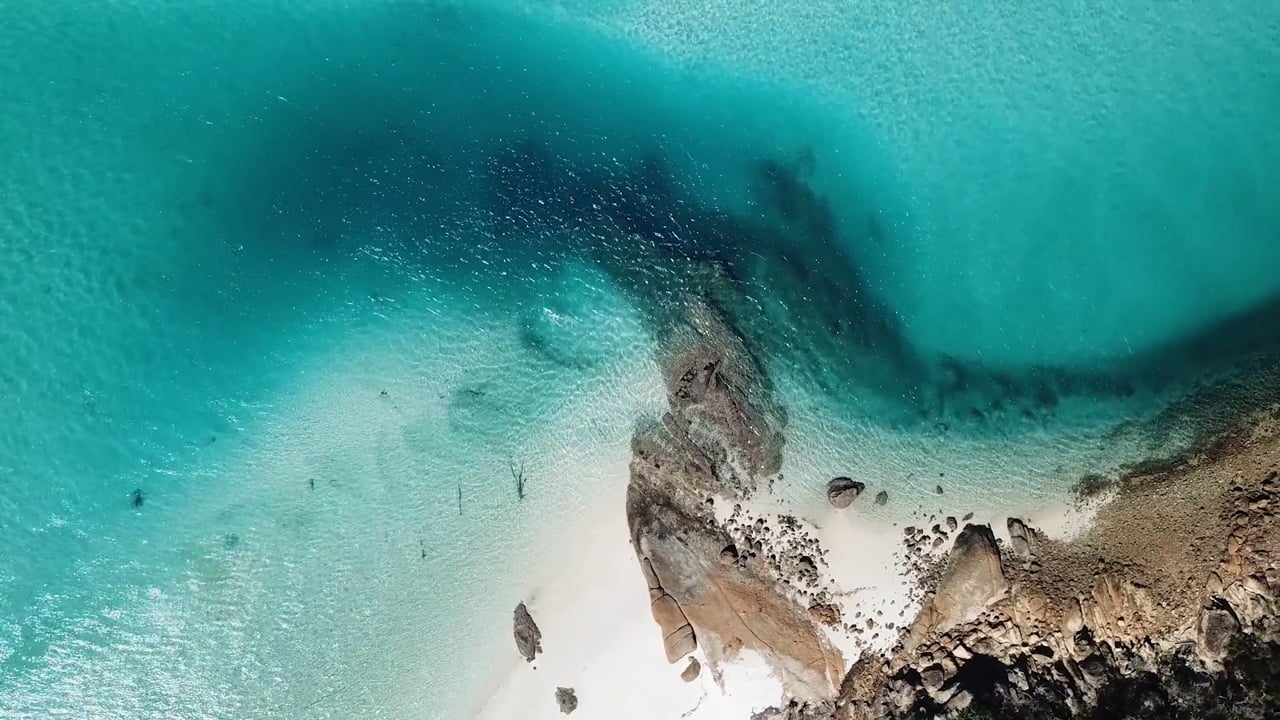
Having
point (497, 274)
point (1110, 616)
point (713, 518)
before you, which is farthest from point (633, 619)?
point (1110, 616)

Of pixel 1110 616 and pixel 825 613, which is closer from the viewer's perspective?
pixel 1110 616

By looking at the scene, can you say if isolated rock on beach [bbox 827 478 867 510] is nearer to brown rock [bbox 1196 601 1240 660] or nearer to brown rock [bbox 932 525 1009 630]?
brown rock [bbox 932 525 1009 630]

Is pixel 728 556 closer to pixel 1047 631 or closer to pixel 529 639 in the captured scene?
pixel 529 639

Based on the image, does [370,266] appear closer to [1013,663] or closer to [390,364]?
[390,364]

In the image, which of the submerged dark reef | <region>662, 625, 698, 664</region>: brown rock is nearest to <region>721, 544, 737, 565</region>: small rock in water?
<region>662, 625, 698, 664</region>: brown rock

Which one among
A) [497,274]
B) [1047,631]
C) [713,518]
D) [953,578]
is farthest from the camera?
[497,274]

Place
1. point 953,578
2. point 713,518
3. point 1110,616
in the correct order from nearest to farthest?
point 1110,616, point 953,578, point 713,518
